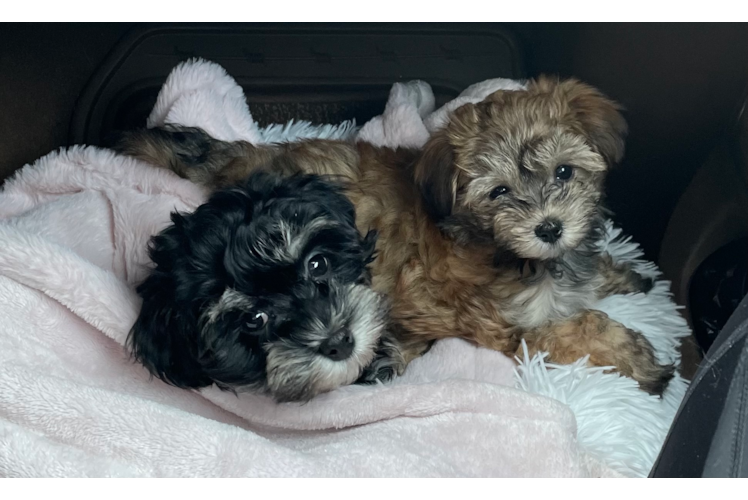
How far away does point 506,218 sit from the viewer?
148 cm

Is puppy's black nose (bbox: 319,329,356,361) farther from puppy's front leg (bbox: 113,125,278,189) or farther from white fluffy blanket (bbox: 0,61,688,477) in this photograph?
puppy's front leg (bbox: 113,125,278,189)

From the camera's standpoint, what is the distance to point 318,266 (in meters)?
1.39

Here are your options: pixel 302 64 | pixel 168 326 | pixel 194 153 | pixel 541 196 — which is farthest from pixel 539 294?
pixel 302 64

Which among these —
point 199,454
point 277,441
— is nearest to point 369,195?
A: point 277,441

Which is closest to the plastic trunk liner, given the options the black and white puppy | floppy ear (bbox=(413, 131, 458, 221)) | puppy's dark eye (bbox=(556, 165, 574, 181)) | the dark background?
the dark background

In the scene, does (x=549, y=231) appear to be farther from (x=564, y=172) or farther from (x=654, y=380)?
(x=654, y=380)

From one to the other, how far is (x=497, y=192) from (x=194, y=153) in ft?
3.05

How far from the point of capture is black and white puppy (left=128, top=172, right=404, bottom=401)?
1.28 m

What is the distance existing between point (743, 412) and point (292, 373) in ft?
2.52

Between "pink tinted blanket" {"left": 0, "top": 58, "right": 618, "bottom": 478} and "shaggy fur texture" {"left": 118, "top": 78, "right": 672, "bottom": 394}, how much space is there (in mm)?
99

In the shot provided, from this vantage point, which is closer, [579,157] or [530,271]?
[579,157]

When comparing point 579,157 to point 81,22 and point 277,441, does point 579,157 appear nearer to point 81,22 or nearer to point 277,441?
point 277,441

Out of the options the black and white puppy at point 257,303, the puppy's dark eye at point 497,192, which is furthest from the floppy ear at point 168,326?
the puppy's dark eye at point 497,192

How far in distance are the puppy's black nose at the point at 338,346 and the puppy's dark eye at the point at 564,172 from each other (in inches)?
24.9
